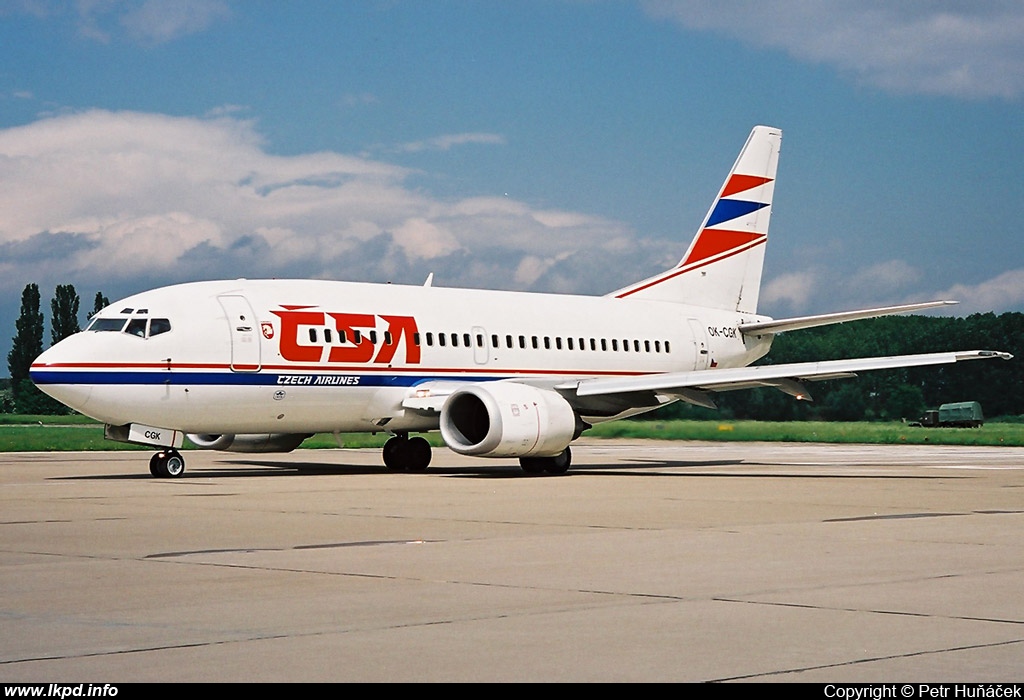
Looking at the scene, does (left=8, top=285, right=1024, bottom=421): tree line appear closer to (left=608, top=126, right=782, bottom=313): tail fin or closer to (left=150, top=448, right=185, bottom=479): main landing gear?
(left=608, top=126, right=782, bottom=313): tail fin

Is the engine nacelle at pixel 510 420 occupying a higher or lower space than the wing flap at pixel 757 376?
lower

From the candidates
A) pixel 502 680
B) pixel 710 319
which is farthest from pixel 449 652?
pixel 710 319

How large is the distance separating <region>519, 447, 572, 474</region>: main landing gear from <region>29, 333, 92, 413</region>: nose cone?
858 centimetres

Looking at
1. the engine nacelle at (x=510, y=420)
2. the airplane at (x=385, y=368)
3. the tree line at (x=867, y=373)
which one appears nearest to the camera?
the airplane at (x=385, y=368)

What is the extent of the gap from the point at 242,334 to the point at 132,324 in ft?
6.35

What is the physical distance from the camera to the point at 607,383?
28438 millimetres

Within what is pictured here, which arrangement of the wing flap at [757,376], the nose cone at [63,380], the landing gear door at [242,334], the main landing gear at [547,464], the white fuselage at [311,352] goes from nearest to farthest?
the nose cone at [63,380], the white fuselage at [311,352], the landing gear door at [242,334], the wing flap at [757,376], the main landing gear at [547,464]

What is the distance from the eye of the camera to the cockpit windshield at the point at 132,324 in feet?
79.4

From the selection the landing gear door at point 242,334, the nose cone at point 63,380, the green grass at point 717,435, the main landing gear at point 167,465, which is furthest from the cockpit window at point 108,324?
the green grass at point 717,435

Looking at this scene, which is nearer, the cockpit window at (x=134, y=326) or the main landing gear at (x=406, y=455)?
the cockpit window at (x=134, y=326)

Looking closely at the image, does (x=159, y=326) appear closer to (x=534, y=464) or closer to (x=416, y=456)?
(x=416, y=456)

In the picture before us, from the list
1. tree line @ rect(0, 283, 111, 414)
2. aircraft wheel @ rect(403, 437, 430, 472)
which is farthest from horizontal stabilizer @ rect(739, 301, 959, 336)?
tree line @ rect(0, 283, 111, 414)

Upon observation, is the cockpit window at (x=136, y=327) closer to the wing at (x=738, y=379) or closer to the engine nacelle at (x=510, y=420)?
the engine nacelle at (x=510, y=420)

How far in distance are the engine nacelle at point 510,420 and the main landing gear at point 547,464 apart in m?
0.93
